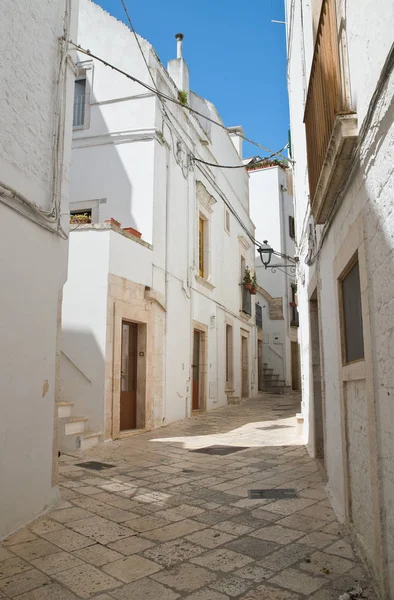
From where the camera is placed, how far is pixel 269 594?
108 inches

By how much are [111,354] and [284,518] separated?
4.75 metres

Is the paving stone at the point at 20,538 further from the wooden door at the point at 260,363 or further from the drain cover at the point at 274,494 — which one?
the wooden door at the point at 260,363

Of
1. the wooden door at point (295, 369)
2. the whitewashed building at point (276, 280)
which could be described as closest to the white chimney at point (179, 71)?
the whitewashed building at point (276, 280)

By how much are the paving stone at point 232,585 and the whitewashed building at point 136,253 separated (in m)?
4.72

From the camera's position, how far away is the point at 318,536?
12.0 ft

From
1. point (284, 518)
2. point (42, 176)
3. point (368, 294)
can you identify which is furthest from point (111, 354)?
point (368, 294)

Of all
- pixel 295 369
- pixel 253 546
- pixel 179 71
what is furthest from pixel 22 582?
pixel 295 369

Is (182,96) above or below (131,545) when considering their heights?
above

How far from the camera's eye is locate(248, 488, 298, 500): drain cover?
4770 mm

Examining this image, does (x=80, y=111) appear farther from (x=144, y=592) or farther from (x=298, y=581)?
(x=298, y=581)

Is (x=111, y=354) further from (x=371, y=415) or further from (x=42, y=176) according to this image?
(x=371, y=415)

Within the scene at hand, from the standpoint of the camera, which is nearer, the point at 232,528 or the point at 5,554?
the point at 5,554

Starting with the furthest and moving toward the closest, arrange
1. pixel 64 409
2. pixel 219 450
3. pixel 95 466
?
pixel 219 450, pixel 64 409, pixel 95 466

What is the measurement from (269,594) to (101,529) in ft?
5.29
